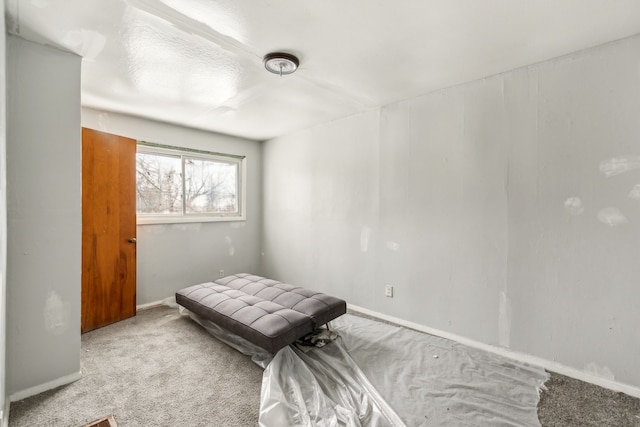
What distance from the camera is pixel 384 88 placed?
2.54 m

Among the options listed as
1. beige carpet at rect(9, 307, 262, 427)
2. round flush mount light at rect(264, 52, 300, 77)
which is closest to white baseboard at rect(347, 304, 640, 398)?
beige carpet at rect(9, 307, 262, 427)

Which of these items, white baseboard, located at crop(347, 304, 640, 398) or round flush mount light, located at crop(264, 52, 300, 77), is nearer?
white baseboard, located at crop(347, 304, 640, 398)

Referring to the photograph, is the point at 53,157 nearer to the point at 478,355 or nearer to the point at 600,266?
the point at 478,355

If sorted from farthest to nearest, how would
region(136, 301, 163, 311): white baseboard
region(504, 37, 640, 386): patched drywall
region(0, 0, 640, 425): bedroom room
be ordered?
region(136, 301, 163, 311): white baseboard < region(504, 37, 640, 386): patched drywall < region(0, 0, 640, 425): bedroom room

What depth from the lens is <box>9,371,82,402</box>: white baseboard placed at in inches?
68.6

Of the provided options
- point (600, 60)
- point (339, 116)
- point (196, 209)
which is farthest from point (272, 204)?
point (600, 60)

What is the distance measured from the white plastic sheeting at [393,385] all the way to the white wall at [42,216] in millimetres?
1141

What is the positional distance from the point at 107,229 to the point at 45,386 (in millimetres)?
1391

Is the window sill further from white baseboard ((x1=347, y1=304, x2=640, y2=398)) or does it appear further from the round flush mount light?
white baseboard ((x1=347, y1=304, x2=640, y2=398))

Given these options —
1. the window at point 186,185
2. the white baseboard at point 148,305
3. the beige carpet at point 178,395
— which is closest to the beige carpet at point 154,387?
the beige carpet at point 178,395

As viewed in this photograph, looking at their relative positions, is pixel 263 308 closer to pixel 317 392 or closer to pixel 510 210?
pixel 317 392

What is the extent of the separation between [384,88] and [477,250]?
1.57 meters

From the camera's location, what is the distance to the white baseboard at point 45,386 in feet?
5.72

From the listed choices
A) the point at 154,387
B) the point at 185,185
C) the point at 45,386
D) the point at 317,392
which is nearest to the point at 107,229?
the point at 185,185
